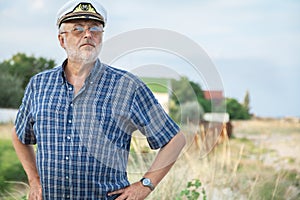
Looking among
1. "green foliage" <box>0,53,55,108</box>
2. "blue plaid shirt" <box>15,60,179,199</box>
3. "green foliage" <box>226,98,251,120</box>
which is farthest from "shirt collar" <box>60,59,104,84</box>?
"green foliage" <box>226,98,251,120</box>

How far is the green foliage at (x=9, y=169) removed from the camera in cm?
529

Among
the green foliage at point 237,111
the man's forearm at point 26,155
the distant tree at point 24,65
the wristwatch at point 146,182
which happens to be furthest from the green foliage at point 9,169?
the green foliage at point 237,111

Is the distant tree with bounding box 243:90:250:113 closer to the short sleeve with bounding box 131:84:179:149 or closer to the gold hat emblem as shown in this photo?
the short sleeve with bounding box 131:84:179:149

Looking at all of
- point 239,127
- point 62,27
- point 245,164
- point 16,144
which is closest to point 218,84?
point 62,27

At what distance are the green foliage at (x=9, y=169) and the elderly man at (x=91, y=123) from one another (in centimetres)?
292

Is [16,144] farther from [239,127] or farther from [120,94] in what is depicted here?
[239,127]

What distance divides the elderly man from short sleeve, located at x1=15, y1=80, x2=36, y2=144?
7 cm

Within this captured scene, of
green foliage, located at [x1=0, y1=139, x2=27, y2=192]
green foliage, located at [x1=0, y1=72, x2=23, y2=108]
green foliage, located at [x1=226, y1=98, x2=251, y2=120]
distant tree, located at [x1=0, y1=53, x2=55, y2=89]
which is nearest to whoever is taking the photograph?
green foliage, located at [x1=0, y1=139, x2=27, y2=192]

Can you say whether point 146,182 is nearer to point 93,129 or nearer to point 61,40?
point 93,129

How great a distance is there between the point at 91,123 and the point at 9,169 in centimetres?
376

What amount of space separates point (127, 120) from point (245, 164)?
440 cm

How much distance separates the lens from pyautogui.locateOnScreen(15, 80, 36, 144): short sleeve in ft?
7.50

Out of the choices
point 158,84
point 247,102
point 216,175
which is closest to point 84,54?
point 158,84

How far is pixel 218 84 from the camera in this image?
2.40m
